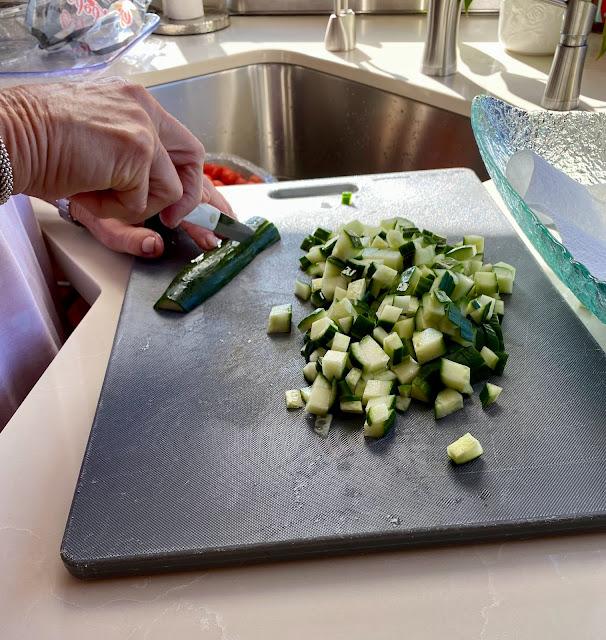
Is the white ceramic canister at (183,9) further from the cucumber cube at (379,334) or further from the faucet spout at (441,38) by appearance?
the cucumber cube at (379,334)

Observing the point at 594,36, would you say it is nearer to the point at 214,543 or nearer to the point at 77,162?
the point at 77,162

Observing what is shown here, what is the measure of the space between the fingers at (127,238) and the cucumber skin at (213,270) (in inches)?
3.2

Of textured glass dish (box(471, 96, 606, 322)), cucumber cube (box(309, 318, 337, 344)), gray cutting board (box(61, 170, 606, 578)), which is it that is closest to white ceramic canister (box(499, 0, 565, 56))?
textured glass dish (box(471, 96, 606, 322))

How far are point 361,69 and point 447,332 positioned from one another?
45.8 inches

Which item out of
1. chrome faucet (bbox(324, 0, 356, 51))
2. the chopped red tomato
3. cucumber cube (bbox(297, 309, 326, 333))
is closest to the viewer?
cucumber cube (bbox(297, 309, 326, 333))

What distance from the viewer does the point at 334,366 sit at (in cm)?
84

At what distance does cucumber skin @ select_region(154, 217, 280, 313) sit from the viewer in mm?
1032

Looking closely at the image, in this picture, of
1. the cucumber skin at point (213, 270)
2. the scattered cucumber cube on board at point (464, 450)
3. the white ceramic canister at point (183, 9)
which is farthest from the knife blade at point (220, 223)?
the white ceramic canister at point (183, 9)

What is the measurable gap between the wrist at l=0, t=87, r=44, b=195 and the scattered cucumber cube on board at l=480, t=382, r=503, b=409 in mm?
627

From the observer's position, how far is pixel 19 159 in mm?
761

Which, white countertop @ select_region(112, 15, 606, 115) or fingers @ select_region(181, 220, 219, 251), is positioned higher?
white countertop @ select_region(112, 15, 606, 115)

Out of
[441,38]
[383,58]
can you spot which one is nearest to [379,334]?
[441,38]

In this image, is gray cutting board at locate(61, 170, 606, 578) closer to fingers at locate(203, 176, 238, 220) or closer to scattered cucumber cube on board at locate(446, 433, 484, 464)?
scattered cucumber cube on board at locate(446, 433, 484, 464)

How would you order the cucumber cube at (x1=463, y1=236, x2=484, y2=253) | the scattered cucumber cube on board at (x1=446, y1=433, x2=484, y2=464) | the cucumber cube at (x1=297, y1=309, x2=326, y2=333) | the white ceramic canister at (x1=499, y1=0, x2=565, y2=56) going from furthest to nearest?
the white ceramic canister at (x1=499, y1=0, x2=565, y2=56) < the cucumber cube at (x1=463, y1=236, x2=484, y2=253) < the cucumber cube at (x1=297, y1=309, x2=326, y2=333) < the scattered cucumber cube on board at (x1=446, y1=433, x2=484, y2=464)
